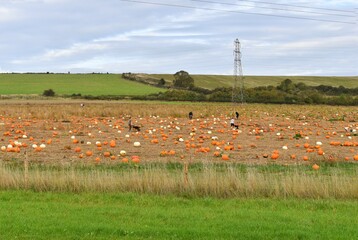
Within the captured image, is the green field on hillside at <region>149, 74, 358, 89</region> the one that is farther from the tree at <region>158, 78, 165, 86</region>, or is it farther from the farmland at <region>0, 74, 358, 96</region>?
the tree at <region>158, 78, 165, 86</region>

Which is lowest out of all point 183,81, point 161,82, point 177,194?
point 177,194

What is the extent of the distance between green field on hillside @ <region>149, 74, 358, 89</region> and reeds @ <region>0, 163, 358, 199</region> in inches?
3948

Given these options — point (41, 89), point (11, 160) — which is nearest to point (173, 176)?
point (11, 160)

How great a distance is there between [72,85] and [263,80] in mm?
48598

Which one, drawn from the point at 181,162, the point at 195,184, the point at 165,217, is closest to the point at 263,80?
the point at 181,162

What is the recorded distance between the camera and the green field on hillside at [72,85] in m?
96.7

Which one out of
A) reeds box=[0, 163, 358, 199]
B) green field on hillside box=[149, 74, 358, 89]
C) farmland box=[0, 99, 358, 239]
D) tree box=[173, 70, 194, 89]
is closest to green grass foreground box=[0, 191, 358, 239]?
farmland box=[0, 99, 358, 239]

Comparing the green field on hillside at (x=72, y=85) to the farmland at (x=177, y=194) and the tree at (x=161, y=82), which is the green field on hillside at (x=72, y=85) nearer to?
the tree at (x=161, y=82)

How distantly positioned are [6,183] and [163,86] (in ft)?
328

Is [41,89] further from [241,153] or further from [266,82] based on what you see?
[241,153]

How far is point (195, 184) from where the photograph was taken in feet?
44.3

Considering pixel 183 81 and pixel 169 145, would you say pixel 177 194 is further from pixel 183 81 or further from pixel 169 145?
pixel 183 81

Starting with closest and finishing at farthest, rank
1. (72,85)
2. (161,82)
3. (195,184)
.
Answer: (195,184) < (72,85) < (161,82)

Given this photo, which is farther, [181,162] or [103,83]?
[103,83]
